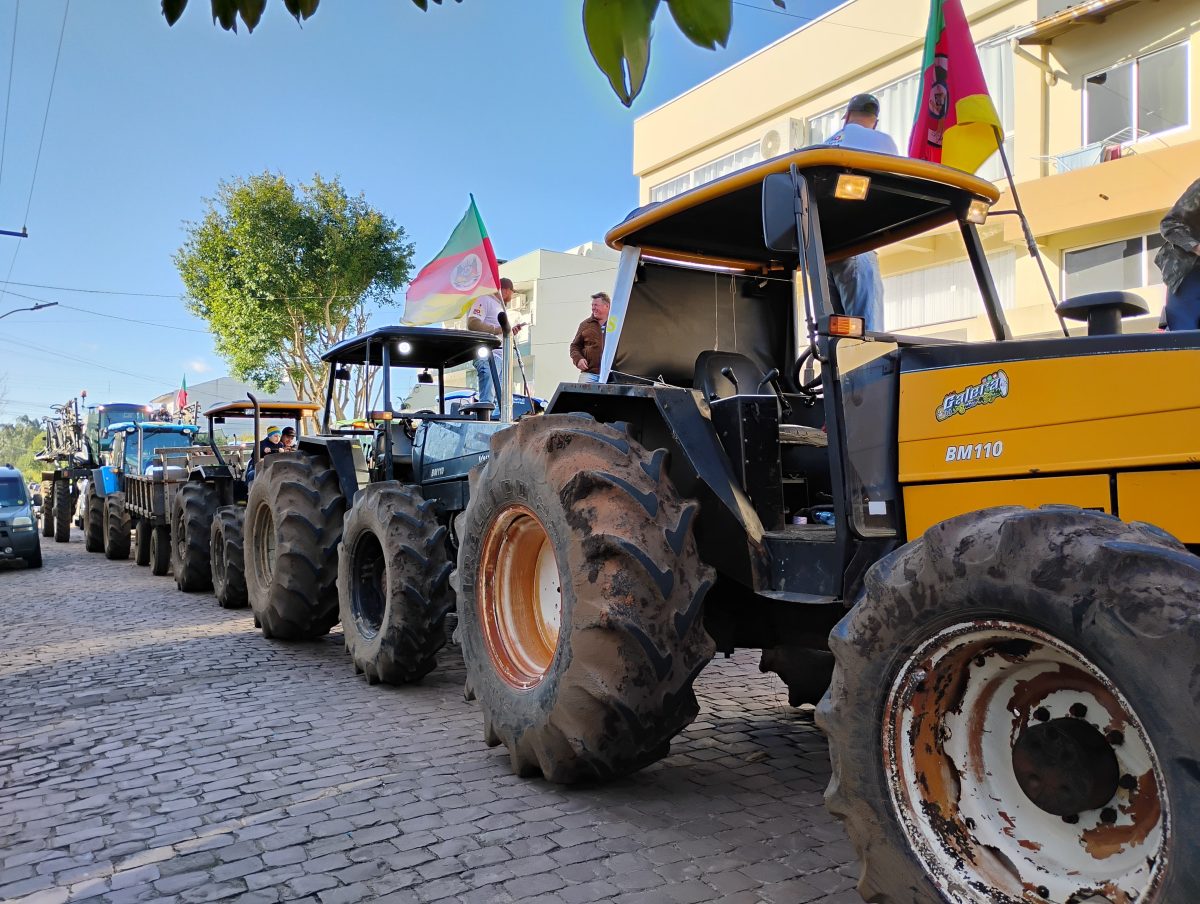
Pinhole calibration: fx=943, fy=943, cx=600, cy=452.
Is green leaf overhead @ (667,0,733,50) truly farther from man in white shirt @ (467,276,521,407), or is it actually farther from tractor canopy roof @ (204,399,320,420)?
tractor canopy roof @ (204,399,320,420)

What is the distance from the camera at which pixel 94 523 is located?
18250 millimetres

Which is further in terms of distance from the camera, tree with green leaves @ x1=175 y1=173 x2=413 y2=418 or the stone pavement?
tree with green leaves @ x1=175 y1=173 x2=413 y2=418

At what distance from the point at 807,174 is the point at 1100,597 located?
199cm

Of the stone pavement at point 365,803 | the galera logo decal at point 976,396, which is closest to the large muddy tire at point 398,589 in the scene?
the stone pavement at point 365,803

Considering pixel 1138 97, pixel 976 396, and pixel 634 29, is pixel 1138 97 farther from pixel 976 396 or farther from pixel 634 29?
pixel 634 29

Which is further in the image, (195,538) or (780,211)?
(195,538)

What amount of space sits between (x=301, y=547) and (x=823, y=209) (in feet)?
15.9

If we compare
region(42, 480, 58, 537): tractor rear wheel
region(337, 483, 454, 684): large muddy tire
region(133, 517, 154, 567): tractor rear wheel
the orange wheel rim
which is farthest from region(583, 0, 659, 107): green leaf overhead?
region(42, 480, 58, 537): tractor rear wheel

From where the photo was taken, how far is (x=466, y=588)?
15.1 feet

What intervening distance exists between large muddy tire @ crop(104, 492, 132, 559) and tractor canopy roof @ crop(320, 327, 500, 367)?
9806mm

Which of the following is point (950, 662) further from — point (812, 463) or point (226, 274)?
point (226, 274)

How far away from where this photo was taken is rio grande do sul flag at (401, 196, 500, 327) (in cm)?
1121

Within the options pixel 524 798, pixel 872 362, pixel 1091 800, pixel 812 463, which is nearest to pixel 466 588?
pixel 524 798

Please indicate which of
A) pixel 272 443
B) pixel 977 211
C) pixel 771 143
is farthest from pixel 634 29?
pixel 771 143
